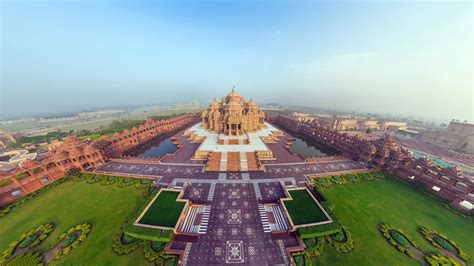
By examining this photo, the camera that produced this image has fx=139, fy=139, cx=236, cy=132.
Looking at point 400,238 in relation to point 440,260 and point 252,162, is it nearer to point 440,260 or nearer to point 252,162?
point 440,260

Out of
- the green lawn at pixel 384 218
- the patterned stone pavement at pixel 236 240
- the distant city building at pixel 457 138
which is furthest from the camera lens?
the distant city building at pixel 457 138

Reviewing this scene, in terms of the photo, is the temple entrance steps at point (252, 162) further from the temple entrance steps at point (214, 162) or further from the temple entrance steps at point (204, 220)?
the temple entrance steps at point (204, 220)

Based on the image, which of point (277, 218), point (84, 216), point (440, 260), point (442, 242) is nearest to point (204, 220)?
point (277, 218)

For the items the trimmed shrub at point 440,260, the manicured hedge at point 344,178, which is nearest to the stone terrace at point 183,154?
the manicured hedge at point 344,178

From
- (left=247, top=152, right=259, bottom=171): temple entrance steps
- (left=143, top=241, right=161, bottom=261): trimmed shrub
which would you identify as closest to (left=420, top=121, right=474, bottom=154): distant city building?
(left=247, top=152, right=259, bottom=171): temple entrance steps

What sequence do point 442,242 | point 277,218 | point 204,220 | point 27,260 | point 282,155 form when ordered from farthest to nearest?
point 282,155, point 277,218, point 204,220, point 442,242, point 27,260

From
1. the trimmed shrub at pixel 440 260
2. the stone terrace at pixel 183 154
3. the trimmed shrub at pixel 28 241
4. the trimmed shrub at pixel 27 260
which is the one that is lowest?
the trimmed shrub at pixel 27 260

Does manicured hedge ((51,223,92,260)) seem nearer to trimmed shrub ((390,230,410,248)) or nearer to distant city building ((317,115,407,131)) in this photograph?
trimmed shrub ((390,230,410,248))

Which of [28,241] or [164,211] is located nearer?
Answer: [28,241]
